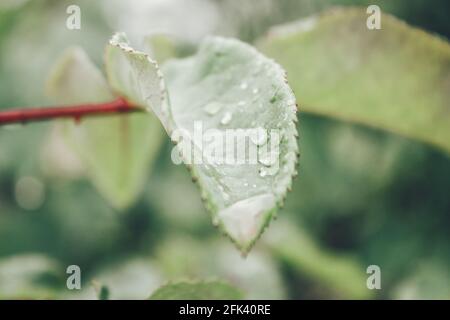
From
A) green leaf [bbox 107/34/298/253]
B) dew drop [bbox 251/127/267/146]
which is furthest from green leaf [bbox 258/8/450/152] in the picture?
dew drop [bbox 251/127/267/146]

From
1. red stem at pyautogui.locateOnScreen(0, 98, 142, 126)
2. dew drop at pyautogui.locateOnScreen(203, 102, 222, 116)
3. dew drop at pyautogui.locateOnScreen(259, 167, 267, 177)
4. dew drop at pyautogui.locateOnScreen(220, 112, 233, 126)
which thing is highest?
red stem at pyautogui.locateOnScreen(0, 98, 142, 126)

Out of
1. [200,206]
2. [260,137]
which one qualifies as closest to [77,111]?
[260,137]

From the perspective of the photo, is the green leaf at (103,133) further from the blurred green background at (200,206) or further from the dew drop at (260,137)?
the dew drop at (260,137)

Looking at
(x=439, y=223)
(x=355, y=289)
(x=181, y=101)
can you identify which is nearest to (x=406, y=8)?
(x=439, y=223)

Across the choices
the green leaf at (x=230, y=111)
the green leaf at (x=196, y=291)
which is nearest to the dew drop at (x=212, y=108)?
the green leaf at (x=230, y=111)

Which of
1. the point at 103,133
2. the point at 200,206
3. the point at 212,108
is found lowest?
the point at 212,108

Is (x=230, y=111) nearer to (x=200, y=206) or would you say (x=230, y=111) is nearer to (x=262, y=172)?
(x=262, y=172)

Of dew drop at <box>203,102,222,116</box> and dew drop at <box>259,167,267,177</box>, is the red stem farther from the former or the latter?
dew drop at <box>259,167,267,177</box>
